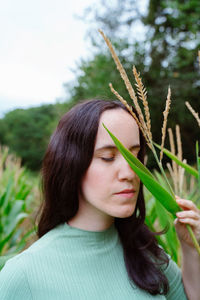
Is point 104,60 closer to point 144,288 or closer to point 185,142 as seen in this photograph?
point 185,142

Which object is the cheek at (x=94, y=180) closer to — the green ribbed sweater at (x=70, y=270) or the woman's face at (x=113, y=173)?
the woman's face at (x=113, y=173)

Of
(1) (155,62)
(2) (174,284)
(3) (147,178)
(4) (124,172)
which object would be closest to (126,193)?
(4) (124,172)

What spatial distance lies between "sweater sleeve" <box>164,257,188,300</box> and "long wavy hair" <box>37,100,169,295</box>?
0.11ft

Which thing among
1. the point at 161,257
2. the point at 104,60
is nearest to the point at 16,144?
the point at 104,60

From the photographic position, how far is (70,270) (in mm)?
854

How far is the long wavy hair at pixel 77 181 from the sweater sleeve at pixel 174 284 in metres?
0.03

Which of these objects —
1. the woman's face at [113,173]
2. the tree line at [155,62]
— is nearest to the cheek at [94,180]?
the woman's face at [113,173]

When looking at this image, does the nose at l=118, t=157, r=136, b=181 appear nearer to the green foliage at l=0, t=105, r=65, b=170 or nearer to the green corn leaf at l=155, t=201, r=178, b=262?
the green corn leaf at l=155, t=201, r=178, b=262

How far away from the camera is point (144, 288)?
93 centimetres

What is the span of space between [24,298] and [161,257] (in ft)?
1.62

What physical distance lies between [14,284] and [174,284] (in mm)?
527

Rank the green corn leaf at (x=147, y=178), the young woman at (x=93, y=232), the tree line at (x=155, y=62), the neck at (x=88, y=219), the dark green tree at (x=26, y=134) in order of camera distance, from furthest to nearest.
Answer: the dark green tree at (x=26, y=134) < the tree line at (x=155, y=62) < the neck at (x=88, y=219) < the young woman at (x=93, y=232) < the green corn leaf at (x=147, y=178)

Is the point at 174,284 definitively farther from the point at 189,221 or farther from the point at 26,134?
the point at 26,134

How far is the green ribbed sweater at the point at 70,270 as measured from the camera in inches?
30.9
